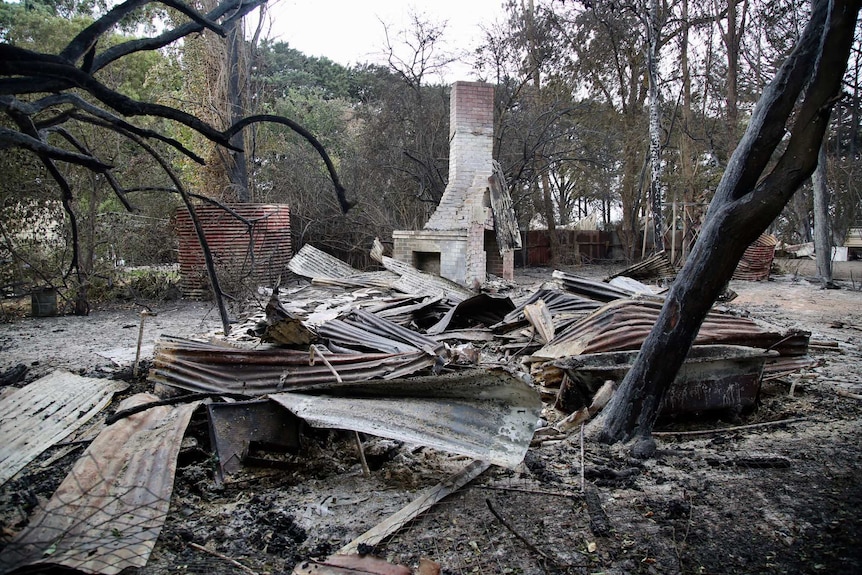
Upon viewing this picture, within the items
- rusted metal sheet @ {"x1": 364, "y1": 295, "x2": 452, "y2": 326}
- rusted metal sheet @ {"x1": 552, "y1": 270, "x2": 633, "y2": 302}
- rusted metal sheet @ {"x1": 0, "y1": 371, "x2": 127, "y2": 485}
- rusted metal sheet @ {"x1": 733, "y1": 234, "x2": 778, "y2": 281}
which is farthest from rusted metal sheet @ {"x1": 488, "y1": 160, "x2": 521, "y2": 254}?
rusted metal sheet @ {"x1": 0, "y1": 371, "x2": 127, "y2": 485}

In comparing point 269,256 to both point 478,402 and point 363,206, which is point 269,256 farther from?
point 478,402

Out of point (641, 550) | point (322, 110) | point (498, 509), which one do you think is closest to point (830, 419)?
point (641, 550)

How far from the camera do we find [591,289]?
Result: 8.33 meters

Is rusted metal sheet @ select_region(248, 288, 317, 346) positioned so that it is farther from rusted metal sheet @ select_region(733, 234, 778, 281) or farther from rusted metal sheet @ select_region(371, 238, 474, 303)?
rusted metal sheet @ select_region(733, 234, 778, 281)

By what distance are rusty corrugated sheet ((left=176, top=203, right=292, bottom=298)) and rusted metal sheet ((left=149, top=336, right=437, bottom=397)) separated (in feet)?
23.5

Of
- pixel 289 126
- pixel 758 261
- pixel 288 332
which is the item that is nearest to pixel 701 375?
pixel 288 332

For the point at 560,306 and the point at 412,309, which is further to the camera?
the point at 412,309

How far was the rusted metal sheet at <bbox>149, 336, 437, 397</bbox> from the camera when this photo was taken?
3.98 m

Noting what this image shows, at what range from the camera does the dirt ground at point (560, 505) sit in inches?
97.4

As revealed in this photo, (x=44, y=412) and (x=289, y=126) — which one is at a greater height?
(x=289, y=126)

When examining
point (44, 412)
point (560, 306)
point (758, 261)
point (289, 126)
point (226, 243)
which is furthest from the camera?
point (758, 261)

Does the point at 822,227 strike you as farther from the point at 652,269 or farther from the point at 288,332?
the point at 288,332

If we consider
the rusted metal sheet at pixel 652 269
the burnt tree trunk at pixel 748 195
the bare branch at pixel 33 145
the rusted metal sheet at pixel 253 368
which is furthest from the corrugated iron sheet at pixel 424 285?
the bare branch at pixel 33 145

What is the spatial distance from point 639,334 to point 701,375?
0.64 meters
